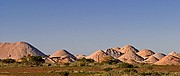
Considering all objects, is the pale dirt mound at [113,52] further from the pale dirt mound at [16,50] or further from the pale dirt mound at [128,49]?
the pale dirt mound at [16,50]

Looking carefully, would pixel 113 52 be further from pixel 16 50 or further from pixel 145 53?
pixel 16 50

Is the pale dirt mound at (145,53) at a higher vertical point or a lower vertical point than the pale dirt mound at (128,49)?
lower

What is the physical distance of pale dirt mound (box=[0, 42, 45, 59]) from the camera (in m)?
175

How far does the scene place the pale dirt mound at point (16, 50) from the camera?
175m

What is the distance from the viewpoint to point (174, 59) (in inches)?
4518

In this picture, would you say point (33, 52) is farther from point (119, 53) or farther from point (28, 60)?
point (28, 60)

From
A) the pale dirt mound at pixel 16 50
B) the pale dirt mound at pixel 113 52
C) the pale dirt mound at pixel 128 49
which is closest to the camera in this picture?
the pale dirt mound at pixel 128 49

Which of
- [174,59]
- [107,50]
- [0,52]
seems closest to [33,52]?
[0,52]

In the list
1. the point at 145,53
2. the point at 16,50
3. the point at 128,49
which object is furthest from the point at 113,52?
the point at 16,50

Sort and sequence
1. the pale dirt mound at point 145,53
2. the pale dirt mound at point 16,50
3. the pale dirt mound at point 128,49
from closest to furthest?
the pale dirt mound at point 145,53 < the pale dirt mound at point 128,49 < the pale dirt mound at point 16,50

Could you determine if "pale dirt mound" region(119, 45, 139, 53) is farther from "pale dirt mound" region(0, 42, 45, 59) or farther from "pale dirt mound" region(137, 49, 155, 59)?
"pale dirt mound" region(0, 42, 45, 59)

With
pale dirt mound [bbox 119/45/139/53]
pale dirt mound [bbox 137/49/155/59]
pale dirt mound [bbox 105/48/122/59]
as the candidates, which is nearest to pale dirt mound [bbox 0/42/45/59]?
pale dirt mound [bbox 105/48/122/59]

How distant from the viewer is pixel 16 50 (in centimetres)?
17925

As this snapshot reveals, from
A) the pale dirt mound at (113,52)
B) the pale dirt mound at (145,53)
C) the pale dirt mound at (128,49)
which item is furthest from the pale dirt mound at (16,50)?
the pale dirt mound at (145,53)
